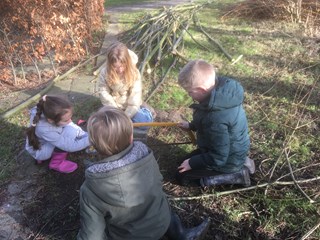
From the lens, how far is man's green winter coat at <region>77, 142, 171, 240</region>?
1801mm

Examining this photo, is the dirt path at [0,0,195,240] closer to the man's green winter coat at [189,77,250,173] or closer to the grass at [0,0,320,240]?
the grass at [0,0,320,240]

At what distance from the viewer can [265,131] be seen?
3578mm

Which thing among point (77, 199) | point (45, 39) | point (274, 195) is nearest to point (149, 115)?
point (77, 199)

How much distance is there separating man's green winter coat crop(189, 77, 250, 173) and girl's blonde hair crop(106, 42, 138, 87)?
1.04 meters

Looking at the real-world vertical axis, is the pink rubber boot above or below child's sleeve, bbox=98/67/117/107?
below

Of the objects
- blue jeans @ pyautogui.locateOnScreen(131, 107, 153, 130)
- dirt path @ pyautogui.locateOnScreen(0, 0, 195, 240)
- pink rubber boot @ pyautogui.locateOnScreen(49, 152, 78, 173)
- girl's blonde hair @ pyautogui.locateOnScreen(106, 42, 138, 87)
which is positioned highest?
girl's blonde hair @ pyautogui.locateOnScreen(106, 42, 138, 87)

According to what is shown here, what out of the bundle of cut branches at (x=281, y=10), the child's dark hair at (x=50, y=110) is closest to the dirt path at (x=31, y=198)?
the child's dark hair at (x=50, y=110)

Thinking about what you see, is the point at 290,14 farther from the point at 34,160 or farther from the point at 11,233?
the point at 11,233

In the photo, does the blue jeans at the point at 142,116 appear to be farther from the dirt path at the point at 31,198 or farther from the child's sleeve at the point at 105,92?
the dirt path at the point at 31,198

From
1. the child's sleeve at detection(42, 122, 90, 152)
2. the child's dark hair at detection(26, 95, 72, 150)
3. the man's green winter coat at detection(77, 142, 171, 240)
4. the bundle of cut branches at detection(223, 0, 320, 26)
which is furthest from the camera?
the bundle of cut branches at detection(223, 0, 320, 26)

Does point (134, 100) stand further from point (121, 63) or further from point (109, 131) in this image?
point (109, 131)

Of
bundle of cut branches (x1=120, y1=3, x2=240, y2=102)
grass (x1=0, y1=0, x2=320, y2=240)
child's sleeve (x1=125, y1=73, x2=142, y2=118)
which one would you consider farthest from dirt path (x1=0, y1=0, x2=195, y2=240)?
bundle of cut branches (x1=120, y1=3, x2=240, y2=102)

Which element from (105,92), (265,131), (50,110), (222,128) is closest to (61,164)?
(50,110)

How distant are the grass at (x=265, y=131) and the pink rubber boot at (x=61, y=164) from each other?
1.50 feet
